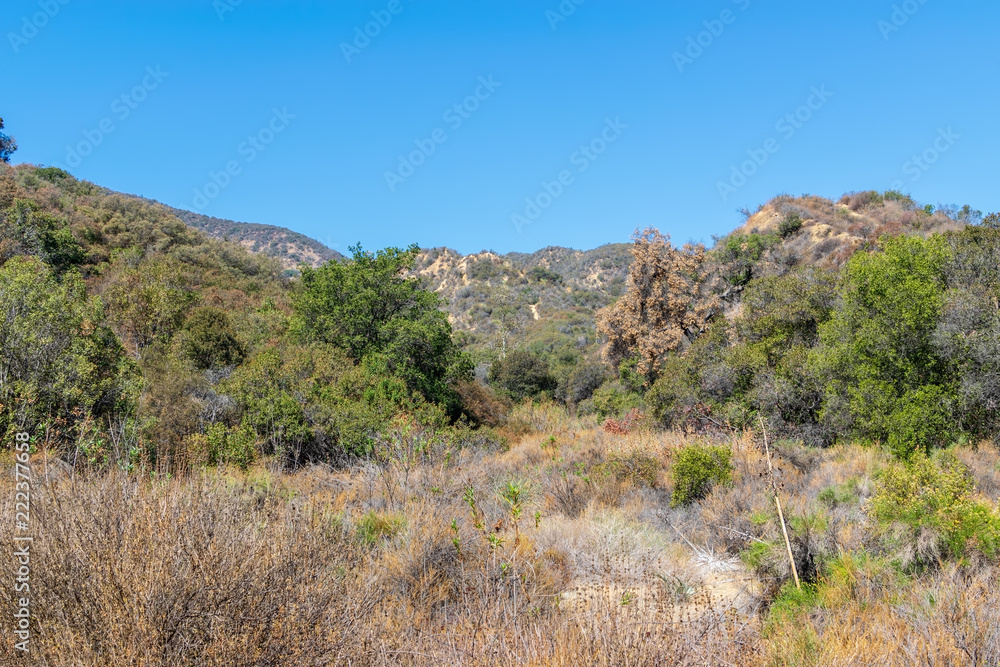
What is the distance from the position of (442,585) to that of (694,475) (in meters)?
4.75

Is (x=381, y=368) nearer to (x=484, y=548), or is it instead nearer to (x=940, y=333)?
(x=484, y=548)

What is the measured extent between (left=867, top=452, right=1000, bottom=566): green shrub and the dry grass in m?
0.21

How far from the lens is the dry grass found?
107 inches

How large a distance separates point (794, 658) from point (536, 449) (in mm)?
9682


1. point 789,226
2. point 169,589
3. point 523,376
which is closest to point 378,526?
point 169,589

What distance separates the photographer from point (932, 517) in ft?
16.9

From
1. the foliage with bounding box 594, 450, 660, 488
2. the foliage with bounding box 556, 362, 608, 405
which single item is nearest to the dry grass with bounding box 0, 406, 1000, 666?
the foliage with bounding box 594, 450, 660, 488

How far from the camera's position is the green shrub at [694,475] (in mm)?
8195

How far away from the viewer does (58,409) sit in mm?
11055

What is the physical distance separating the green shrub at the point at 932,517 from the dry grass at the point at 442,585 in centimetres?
21

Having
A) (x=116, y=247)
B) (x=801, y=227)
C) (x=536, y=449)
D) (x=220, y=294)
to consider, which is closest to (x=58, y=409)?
(x=536, y=449)

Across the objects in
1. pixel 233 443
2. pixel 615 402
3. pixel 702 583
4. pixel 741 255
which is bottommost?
pixel 702 583
